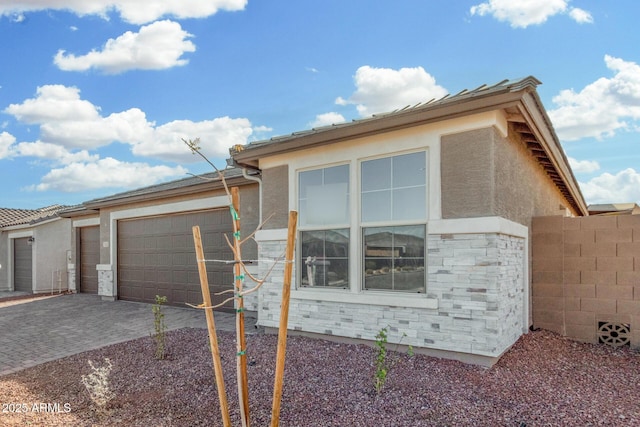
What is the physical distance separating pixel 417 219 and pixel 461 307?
1.28 meters

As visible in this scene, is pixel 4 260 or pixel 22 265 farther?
pixel 4 260

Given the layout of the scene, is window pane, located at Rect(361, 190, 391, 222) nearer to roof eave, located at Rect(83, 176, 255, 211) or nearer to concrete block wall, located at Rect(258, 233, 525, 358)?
concrete block wall, located at Rect(258, 233, 525, 358)

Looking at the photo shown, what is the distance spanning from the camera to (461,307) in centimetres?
500

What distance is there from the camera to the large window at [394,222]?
5.44m

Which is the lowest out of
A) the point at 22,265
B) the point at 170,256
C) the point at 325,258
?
the point at 22,265

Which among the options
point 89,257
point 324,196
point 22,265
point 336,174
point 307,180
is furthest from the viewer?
point 22,265

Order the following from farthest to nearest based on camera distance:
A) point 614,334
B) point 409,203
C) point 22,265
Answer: point 22,265 < point 614,334 < point 409,203

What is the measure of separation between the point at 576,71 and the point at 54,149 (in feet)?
61.0

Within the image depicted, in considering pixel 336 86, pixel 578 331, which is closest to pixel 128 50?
pixel 336 86

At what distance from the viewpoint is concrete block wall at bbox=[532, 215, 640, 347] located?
6.07 meters

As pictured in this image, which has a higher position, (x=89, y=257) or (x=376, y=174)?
(x=376, y=174)

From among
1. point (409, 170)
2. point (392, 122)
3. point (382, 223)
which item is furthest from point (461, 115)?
point (382, 223)

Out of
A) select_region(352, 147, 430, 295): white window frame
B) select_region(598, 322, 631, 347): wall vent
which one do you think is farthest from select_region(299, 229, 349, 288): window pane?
select_region(598, 322, 631, 347): wall vent

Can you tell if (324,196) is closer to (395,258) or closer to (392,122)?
(395,258)
